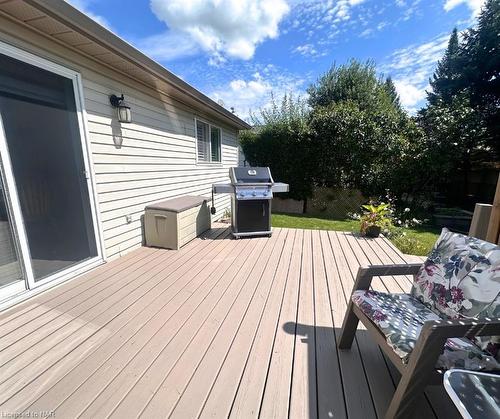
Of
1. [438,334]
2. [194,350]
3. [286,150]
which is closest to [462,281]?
[438,334]

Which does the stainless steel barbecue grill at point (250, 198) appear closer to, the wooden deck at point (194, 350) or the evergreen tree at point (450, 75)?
the wooden deck at point (194, 350)

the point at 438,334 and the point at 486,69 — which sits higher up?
the point at 486,69

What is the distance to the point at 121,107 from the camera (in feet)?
10.5

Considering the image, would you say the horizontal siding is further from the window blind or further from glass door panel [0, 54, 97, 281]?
the window blind

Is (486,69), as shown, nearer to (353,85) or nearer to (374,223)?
(353,85)

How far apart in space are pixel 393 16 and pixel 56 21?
638 cm

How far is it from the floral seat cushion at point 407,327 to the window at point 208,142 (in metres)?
4.74

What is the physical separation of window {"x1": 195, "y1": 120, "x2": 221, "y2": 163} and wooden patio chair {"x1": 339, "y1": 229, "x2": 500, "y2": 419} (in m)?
4.73

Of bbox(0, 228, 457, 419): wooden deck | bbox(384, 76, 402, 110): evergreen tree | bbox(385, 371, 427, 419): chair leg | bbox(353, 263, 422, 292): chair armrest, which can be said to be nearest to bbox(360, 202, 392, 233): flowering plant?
bbox(0, 228, 457, 419): wooden deck

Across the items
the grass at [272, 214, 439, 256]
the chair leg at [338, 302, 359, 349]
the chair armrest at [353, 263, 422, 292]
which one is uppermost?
the chair armrest at [353, 263, 422, 292]

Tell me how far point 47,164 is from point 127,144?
1049 mm

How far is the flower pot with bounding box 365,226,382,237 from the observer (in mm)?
4512

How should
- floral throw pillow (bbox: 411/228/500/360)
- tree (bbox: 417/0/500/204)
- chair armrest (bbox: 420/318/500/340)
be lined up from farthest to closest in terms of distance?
tree (bbox: 417/0/500/204) → floral throw pillow (bbox: 411/228/500/360) → chair armrest (bbox: 420/318/500/340)

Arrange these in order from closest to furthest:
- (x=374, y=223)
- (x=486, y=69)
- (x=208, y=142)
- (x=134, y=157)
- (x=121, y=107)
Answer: (x=121, y=107), (x=134, y=157), (x=374, y=223), (x=208, y=142), (x=486, y=69)
